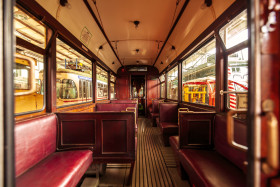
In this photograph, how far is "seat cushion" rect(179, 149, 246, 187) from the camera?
3.69 feet

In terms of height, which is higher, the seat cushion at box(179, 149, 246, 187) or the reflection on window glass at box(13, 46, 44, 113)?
the reflection on window glass at box(13, 46, 44, 113)

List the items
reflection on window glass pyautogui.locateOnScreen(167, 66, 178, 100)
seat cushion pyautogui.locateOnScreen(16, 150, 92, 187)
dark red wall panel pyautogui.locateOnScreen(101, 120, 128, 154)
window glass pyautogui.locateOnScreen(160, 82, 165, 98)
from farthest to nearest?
window glass pyautogui.locateOnScreen(160, 82, 165, 98) → reflection on window glass pyautogui.locateOnScreen(167, 66, 178, 100) → dark red wall panel pyautogui.locateOnScreen(101, 120, 128, 154) → seat cushion pyautogui.locateOnScreen(16, 150, 92, 187)

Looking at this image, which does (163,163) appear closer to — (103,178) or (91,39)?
(103,178)

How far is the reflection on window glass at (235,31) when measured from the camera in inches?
64.4

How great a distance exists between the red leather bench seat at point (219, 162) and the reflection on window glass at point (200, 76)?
0.87 m

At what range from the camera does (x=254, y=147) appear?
1.87ft

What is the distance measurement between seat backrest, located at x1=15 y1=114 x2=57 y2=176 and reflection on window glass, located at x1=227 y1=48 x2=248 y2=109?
2842 millimetres

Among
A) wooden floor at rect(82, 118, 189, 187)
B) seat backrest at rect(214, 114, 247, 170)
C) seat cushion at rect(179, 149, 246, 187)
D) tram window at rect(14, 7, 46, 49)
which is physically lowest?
wooden floor at rect(82, 118, 189, 187)

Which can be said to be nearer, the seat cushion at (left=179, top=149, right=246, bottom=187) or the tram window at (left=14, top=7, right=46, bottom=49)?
the seat cushion at (left=179, top=149, right=246, bottom=187)

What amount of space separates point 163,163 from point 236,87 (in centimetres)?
200

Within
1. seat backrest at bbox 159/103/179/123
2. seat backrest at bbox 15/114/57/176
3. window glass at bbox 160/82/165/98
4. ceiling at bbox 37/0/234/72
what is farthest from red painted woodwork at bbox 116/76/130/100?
seat backrest at bbox 15/114/57/176

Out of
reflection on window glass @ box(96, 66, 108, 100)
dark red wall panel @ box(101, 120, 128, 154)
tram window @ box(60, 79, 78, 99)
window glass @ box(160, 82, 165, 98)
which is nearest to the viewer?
dark red wall panel @ box(101, 120, 128, 154)

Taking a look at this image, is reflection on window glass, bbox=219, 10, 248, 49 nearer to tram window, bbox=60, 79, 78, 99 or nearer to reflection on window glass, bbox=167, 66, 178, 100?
reflection on window glass, bbox=167, 66, 178, 100

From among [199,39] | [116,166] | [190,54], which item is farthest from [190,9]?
[116,166]
